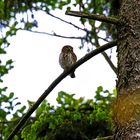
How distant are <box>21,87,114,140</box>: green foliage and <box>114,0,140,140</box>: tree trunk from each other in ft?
5.17

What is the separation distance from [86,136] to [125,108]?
236cm

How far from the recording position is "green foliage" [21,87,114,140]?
4.66 m

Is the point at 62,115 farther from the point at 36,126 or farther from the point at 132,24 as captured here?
the point at 132,24

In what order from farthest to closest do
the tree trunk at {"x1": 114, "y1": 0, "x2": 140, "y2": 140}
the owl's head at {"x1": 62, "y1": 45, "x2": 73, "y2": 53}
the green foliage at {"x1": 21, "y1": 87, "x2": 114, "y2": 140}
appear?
the owl's head at {"x1": 62, "y1": 45, "x2": 73, "y2": 53} → the green foliage at {"x1": 21, "y1": 87, "x2": 114, "y2": 140} → the tree trunk at {"x1": 114, "y1": 0, "x2": 140, "y2": 140}

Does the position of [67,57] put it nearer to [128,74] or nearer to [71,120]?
[71,120]

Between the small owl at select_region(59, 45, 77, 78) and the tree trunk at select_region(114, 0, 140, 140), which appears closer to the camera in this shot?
the tree trunk at select_region(114, 0, 140, 140)

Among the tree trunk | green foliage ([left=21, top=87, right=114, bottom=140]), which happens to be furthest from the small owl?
the tree trunk

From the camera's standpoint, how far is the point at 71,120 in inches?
195

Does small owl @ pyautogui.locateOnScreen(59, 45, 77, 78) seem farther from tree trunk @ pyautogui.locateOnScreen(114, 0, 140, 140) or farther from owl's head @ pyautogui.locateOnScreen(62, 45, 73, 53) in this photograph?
tree trunk @ pyautogui.locateOnScreen(114, 0, 140, 140)

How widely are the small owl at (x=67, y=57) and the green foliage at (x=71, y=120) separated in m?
0.36

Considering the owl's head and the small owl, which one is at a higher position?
the owl's head

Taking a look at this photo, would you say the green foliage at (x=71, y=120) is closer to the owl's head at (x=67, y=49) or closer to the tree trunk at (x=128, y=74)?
the owl's head at (x=67, y=49)

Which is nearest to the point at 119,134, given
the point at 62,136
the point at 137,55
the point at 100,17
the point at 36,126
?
the point at 137,55

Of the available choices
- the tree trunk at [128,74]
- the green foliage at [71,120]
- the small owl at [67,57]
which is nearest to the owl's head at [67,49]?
the small owl at [67,57]
